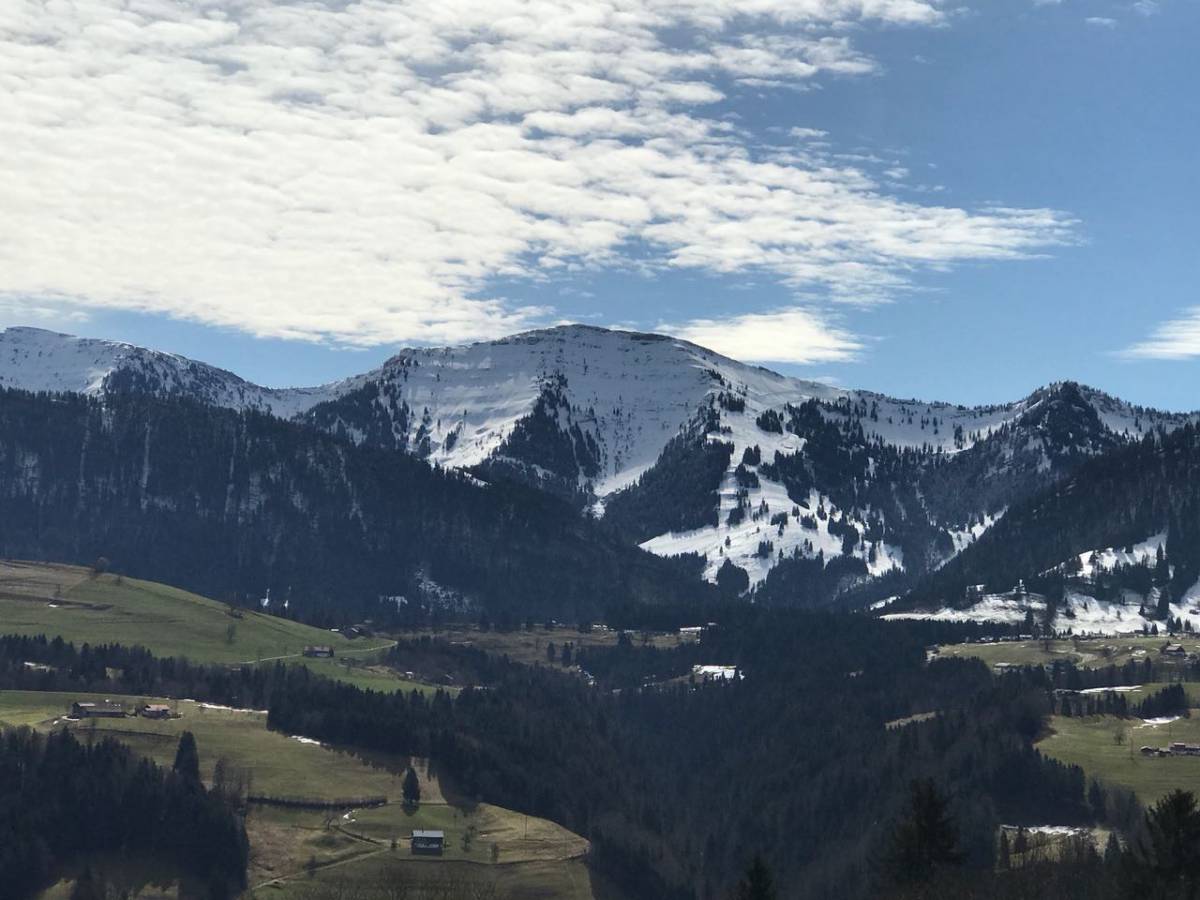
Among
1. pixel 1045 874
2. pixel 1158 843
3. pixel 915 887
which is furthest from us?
pixel 1045 874

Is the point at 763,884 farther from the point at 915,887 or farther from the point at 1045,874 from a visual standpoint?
the point at 1045,874

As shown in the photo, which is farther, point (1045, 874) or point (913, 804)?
point (1045, 874)

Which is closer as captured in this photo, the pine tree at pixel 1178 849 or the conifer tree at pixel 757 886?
the pine tree at pixel 1178 849

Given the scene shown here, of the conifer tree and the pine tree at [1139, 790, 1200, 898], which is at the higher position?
the pine tree at [1139, 790, 1200, 898]

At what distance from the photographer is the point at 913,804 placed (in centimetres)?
13100

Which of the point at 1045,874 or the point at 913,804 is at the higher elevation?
the point at 913,804

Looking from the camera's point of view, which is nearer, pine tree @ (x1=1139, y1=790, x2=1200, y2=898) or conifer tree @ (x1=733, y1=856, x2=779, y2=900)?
pine tree @ (x1=1139, y1=790, x2=1200, y2=898)

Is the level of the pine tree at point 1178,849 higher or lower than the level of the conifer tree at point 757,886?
higher

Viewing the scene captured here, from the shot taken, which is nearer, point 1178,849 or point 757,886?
point 1178,849

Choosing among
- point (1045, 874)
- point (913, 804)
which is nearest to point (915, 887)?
point (913, 804)

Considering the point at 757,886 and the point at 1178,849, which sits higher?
the point at 1178,849

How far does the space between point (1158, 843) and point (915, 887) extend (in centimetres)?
1884

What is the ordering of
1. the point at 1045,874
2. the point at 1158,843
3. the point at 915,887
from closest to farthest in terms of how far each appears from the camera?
the point at 1158,843 < the point at 915,887 < the point at 1045,874

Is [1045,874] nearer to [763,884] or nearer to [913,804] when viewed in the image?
[913,804]
